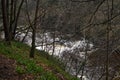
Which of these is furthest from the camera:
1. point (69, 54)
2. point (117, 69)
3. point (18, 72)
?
point (69, 54)

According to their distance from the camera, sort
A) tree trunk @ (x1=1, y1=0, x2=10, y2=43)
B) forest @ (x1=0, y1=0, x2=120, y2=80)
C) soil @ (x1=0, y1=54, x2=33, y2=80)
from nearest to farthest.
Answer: forest @ (x1=0, y1=0, x2=120, y2=80)
soil @ (x1=0, y1=54, x2=33, y2=80)
tree trunk @ (x1=1, y1=0, x2=10, y2=43)

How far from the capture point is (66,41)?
952cm

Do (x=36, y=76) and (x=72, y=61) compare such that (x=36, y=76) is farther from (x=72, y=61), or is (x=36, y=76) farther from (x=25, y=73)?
(x=72, y=61)

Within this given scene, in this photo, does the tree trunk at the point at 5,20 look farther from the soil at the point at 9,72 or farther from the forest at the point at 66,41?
the soil at the point at 9,72

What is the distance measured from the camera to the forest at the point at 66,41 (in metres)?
10.1

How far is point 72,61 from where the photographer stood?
22.5 meters

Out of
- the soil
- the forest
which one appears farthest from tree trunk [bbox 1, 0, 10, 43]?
the soil

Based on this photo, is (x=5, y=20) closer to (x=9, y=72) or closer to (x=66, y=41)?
(x=9, y=72)

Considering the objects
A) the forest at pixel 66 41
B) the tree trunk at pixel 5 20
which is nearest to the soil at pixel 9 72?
the forest at pixel 66 41

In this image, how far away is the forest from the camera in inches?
397

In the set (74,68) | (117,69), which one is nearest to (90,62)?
(74,68)

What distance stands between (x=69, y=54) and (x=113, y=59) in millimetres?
3708

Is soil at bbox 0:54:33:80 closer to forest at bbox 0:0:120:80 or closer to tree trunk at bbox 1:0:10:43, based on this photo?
forest at bbox 0:0:120:80

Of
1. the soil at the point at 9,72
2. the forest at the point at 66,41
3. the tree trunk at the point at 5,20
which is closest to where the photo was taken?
the forest at the point at 66,41
